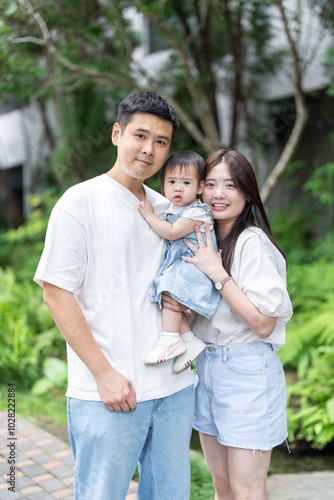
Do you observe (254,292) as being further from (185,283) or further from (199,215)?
(199,215)

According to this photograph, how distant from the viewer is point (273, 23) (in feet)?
29.8

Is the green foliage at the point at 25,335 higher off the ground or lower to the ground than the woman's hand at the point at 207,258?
lower

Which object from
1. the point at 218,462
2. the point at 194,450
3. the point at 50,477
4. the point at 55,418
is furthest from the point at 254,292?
the point at 55,418

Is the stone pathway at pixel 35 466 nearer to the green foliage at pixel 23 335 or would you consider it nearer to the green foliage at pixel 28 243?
the green foliage at pixel 23 335

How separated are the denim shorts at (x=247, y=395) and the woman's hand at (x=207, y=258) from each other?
1.11 ft

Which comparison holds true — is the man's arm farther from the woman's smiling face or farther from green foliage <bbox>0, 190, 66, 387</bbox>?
green foliage <bbox>0, 190, 66, 387</bbox>

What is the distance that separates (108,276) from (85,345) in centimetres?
28

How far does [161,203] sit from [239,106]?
25.4 feet

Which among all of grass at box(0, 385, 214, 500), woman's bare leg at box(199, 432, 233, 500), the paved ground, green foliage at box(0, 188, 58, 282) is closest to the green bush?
the paved ground

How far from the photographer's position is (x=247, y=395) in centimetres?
221

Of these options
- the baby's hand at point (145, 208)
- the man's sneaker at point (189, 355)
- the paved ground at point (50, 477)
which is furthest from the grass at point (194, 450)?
the baby's hand at point (145, 208)

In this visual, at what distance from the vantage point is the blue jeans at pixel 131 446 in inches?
77.0

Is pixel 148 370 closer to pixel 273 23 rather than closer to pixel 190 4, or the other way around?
pixel 190 4

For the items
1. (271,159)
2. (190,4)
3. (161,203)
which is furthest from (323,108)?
(161,203)
